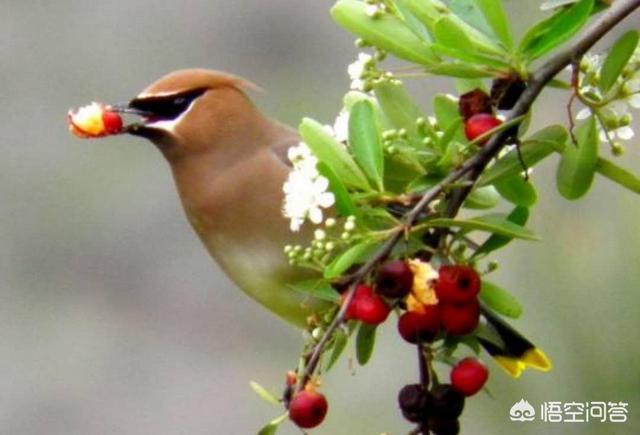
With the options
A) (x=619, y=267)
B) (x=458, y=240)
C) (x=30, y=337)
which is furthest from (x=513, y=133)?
(x=30, y=337)

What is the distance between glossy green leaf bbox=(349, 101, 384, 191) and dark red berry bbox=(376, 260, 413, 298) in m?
0.09

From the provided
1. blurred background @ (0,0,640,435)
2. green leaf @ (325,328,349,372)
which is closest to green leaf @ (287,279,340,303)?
green leaf @ (325,328,349,372)

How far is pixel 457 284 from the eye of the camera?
199cm

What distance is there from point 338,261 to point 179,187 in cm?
106

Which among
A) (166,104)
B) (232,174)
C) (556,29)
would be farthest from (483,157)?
(232,174)

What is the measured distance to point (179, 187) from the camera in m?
2.99

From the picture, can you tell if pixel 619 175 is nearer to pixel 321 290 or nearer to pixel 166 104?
pixel 321 290

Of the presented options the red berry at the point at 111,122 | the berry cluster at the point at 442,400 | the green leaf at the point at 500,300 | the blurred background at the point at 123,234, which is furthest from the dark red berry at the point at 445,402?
the blurred background at the point at 123,234

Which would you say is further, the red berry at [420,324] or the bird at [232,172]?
the bird at [232,172]

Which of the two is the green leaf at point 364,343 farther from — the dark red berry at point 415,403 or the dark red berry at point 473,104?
the dark red berry at point 473,104

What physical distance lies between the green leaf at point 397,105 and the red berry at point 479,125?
17 centimetres

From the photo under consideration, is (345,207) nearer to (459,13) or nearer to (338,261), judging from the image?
(338,261)

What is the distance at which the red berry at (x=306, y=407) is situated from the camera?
6.64 ft

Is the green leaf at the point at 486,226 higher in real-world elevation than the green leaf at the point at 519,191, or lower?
higher
